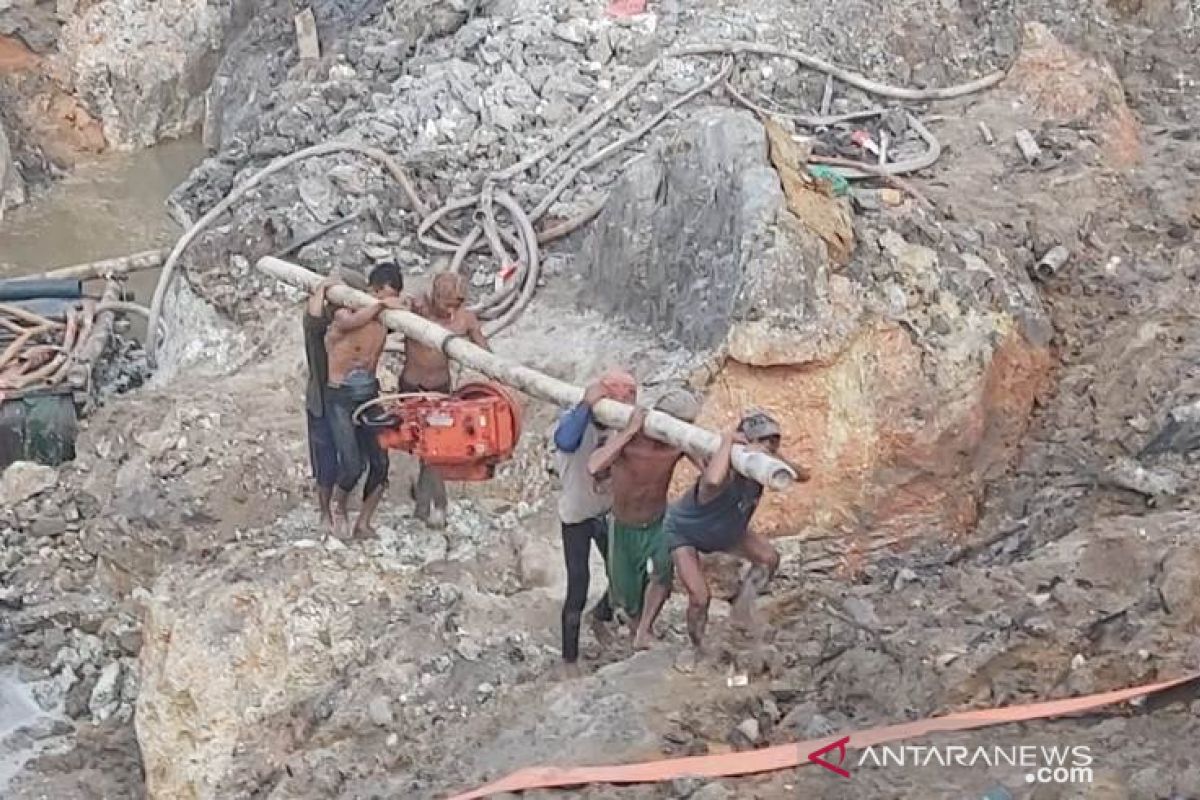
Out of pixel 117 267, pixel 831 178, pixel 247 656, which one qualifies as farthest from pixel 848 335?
pixel 117 267

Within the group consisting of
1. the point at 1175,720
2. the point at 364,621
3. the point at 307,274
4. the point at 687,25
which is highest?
the point at 687,25

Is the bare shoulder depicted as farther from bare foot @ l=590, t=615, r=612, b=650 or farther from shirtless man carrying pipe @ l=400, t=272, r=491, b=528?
bare foot @ l=590, t=615, r=612, b=650

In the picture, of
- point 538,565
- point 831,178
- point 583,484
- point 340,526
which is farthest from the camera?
point 831,178

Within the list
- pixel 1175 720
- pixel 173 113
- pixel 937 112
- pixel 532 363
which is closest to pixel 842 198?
pixel 532 363

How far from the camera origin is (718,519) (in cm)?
643

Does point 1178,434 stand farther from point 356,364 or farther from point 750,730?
point 356,364

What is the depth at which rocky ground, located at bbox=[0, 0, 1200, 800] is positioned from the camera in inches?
248

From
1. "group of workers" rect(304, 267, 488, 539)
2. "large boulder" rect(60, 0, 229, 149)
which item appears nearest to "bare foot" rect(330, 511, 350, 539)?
"group of workers" rect(304, 267, 488, 539)

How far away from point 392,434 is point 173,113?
1446 cm

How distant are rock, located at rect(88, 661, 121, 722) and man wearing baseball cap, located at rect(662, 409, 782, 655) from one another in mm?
4068

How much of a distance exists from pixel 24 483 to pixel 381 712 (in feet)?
14.9

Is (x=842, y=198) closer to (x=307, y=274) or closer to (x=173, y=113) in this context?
(x=307, y=274)

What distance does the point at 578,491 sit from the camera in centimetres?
676

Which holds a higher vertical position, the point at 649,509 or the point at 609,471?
the point at 609,471
